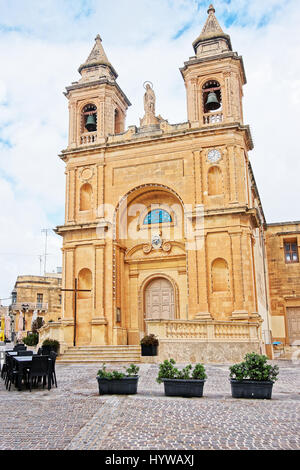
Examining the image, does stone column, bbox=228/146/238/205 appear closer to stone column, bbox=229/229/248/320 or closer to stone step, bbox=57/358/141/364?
stone column, bbox=229/229/248/320

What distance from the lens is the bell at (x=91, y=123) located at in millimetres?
25250

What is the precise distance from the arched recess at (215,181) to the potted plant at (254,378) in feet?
43.7

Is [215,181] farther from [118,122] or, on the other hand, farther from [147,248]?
[118,122]

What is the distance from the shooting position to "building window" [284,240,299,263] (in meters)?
29.6

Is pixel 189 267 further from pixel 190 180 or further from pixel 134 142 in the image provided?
pixel 134 142

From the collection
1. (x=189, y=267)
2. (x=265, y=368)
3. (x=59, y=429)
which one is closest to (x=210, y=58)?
(x=189, y=267)

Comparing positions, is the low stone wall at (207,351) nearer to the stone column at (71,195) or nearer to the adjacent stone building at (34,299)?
the stone column at (71,195)

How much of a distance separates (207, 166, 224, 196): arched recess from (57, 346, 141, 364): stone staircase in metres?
8.13

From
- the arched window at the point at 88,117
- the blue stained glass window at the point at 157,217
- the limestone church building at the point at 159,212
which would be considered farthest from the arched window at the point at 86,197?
the arched window at the point at 88,117

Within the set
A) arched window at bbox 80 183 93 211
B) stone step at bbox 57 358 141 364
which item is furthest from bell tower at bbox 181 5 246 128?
stone step at bbox 57 358 141 364

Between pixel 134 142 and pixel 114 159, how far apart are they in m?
1.40

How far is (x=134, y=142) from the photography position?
23.8 metres

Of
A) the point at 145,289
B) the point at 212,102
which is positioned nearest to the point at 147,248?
the point at 145,289

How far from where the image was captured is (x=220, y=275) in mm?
20859
